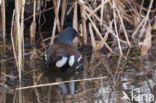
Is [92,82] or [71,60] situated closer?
[92,82]

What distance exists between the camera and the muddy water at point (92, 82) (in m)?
3.62

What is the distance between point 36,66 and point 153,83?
1.59m

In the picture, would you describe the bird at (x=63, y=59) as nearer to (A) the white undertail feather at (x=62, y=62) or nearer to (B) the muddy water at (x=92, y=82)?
(A) the white undertail feather at (x=62, y=62)

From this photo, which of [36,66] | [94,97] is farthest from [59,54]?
Result: [94,97]

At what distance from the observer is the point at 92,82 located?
4.16 m

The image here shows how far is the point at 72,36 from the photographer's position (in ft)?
17.3

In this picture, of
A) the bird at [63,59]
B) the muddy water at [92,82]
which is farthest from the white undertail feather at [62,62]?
the muddy water at [92,82]

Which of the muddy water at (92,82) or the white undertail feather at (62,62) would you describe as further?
the white undertail feather at (62,62)

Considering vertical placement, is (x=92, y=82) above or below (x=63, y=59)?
below

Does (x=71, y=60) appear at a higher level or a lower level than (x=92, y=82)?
higher

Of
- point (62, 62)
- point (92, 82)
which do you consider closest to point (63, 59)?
point (62, 62)

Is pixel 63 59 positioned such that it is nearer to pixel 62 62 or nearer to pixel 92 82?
pixel 62 62

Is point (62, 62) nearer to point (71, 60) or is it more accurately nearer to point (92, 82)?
point (71, 60)

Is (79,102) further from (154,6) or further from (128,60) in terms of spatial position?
(154,6)
